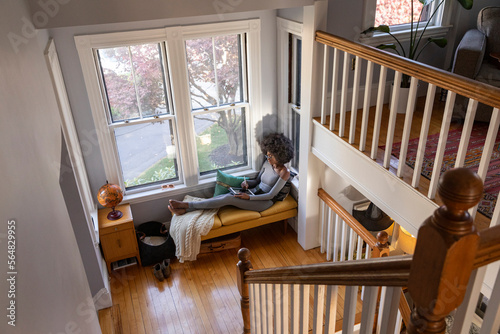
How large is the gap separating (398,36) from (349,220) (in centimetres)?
192

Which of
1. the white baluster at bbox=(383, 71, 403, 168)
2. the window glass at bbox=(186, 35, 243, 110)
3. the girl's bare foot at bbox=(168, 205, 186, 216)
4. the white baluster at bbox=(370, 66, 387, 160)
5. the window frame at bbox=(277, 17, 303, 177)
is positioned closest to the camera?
the white baluster at bbox=(383, 71, 403, 168)

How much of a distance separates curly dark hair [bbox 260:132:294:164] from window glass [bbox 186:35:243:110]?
2.11ft

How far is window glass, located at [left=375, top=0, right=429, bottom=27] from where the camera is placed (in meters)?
4.07

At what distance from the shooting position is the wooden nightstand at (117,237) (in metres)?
4.14

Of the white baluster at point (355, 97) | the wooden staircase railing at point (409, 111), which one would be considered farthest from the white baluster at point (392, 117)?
the white baluster at point (355, 97)

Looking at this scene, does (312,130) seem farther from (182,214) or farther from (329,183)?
(182,214)

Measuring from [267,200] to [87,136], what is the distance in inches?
78.3

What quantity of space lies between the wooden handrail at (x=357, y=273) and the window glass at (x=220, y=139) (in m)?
3.36

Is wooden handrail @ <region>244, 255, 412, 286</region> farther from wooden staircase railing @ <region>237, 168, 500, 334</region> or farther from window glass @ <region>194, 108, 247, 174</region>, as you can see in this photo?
window glass @ <region>194, 108, 247, 174</region>

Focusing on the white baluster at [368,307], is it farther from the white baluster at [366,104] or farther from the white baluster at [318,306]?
the white baluster at [366,104]

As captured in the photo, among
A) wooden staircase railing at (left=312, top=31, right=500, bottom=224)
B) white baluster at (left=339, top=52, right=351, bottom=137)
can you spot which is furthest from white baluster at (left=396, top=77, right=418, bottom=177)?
white baluster at (left=339, top=52, right=351, bottom=137)

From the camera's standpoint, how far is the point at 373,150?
301cm

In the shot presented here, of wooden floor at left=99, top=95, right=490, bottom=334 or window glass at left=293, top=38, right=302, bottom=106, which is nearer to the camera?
wooden floor at left=99, top=95, right=490, bottom=334

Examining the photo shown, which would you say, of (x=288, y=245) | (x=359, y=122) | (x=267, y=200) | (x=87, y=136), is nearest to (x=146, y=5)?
(x=87, y=136)
